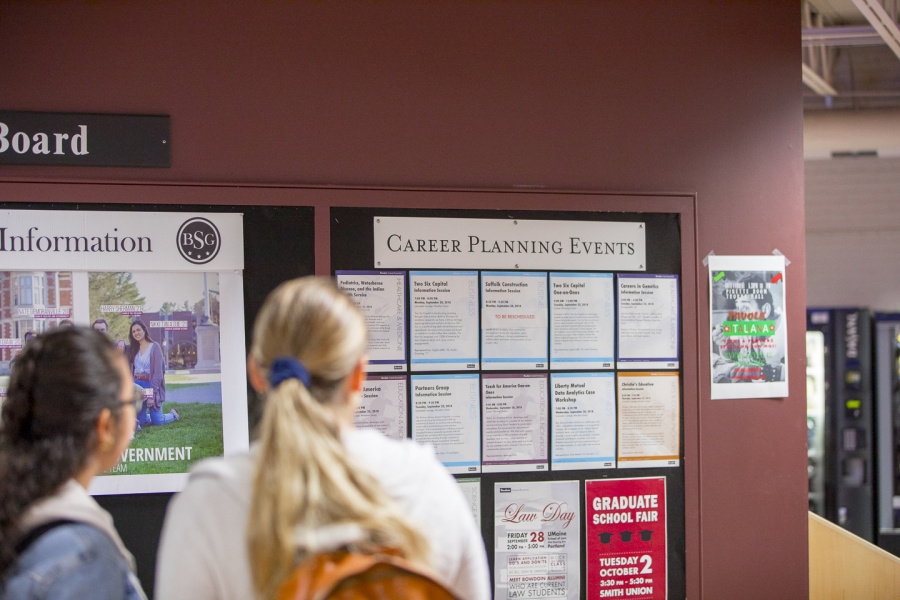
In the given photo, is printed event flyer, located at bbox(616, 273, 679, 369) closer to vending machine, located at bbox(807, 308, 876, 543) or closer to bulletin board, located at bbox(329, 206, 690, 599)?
bulletin board, located at bbox(329, 206, 690, 599)

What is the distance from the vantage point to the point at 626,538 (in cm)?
260

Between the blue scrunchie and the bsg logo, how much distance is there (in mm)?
1445

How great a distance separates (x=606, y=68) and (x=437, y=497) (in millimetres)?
2015

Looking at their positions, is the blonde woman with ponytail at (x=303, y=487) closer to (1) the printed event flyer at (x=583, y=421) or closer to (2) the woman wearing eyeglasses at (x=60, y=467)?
(2) the woman wearing eyeglasses at (x=60, y=467)

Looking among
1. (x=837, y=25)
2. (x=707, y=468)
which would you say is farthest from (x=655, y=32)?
(x=837, y=25)

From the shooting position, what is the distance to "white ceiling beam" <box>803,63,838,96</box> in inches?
207

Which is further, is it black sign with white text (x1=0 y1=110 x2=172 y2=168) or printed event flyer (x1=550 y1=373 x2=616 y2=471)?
printed event flyer (x1=550 y1=373 x2=616 y2=471)

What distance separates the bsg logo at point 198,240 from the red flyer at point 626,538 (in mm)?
1591

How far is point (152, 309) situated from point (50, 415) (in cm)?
126

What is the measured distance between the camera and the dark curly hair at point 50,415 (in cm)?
114

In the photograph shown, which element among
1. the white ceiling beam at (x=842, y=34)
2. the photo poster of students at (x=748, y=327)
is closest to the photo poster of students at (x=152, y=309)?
the photo poster of students at (x=748, y=327)

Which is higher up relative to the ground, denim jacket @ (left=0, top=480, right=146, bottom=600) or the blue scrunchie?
the blue scrunchie

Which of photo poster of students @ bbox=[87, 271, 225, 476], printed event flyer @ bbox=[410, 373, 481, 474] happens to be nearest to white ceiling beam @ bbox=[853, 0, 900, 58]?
printed event flyer @ bbox=[410, 373, 481, 474]

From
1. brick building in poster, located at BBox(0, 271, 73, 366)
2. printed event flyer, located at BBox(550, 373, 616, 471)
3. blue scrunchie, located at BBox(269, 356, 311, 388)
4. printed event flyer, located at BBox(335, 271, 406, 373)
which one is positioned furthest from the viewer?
printed event flyer, located at BBox(550, 373, 616, 471)
